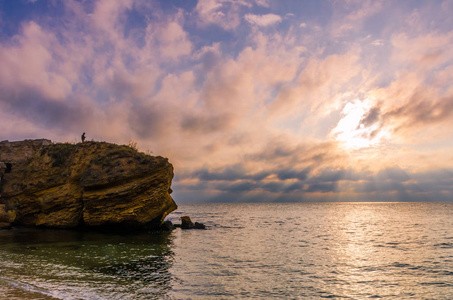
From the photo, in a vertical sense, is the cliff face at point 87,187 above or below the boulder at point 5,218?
above

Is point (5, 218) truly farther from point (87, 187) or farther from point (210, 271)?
point (210, 271)

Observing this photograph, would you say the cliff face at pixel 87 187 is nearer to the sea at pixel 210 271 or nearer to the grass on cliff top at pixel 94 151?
the grass on cliff top at pixel 94 151

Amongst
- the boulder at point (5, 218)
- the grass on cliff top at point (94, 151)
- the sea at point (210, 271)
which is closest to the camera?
the sea at point (210, 271)

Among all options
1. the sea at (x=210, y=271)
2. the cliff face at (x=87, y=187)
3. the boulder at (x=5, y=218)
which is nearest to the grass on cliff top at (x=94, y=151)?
the cliff face at (x=87, y=187)

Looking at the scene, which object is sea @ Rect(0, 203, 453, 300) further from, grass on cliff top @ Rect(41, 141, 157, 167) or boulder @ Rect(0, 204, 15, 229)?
grass on cliff top @ Rect(41, 141, 157, 167)

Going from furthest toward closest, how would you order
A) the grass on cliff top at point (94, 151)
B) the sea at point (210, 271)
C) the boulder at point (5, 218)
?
the grass on cliff top at point (94, 151), the boulder at point (5, 218), the sea at point (210, 271)

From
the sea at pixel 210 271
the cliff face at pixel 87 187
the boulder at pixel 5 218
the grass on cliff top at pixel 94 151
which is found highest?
the grass on cliff top at pixel 94 151

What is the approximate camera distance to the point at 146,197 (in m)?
32.5

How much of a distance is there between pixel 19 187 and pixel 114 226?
45.1 feet

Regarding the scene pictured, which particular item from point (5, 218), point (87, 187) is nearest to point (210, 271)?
point (87, 187)

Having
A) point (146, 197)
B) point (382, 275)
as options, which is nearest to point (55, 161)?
point (146, 197)

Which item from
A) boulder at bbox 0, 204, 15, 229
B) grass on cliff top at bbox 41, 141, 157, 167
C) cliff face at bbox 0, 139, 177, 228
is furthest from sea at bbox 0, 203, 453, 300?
grass on cliff top at bbox 41, 141, 157, 167

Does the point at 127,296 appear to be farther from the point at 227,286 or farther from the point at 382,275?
the point at 382,275

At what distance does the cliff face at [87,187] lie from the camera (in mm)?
31484
